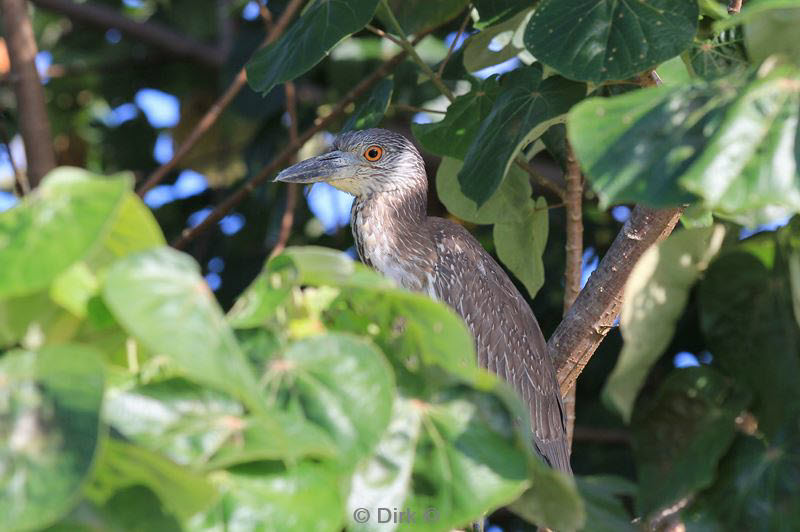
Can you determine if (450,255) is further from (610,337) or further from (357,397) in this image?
(357,397)

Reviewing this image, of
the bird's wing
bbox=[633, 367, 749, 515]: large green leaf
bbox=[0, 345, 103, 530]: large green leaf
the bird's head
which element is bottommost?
the bird's wing

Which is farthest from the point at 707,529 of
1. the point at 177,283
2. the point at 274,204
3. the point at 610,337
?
the point at 274,204

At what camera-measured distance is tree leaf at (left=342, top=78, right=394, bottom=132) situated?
291cm

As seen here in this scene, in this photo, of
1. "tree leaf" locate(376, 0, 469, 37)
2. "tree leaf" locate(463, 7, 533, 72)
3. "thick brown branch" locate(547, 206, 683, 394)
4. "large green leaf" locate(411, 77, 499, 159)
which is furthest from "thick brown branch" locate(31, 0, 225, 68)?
"thick brown branch" locate(547, 206, 683, 394)

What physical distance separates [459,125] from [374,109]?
0.23 metres

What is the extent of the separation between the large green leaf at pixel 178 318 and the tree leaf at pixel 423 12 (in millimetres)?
2002

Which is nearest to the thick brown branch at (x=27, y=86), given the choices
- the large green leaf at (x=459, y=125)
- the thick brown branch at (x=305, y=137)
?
the thick brown branch at (x=305, y=137)

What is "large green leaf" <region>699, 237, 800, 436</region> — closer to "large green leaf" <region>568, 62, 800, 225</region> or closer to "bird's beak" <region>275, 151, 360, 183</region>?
"large green leaf" <region>568, 62, 800, 225</region>

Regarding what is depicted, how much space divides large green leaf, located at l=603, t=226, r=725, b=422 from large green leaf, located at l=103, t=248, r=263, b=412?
54 cm

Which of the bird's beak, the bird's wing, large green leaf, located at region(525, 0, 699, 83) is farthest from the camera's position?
the bird's beak

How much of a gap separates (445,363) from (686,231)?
403 mm

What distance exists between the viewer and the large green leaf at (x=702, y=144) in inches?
54.9

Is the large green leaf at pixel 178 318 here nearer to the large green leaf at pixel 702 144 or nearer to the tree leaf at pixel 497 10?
the large green leaf at pixel 702 144

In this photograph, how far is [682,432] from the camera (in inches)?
61.5
